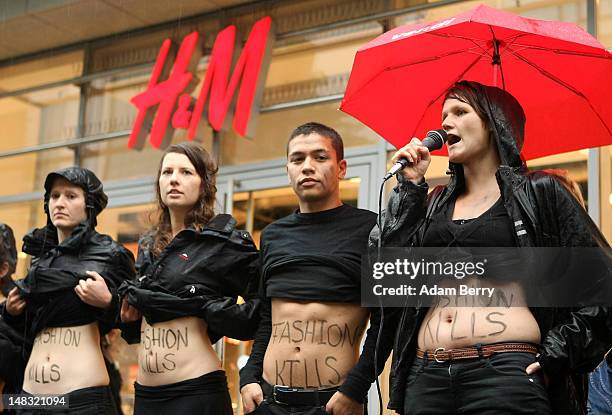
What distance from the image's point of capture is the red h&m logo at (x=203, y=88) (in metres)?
9.26

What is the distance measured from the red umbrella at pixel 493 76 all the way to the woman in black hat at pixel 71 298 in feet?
5.89

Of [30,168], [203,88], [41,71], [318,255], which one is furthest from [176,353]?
[41,71]

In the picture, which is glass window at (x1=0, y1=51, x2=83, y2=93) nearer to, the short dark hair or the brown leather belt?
the short dark hair

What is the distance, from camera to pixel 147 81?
10453 millimetres

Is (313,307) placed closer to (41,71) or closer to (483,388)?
(483,388)

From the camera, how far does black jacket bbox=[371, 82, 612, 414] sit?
3463 millimetres

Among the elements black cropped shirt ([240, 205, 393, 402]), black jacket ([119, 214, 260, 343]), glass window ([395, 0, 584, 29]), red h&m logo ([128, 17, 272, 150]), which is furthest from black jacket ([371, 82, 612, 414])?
red h&m logo ([128, 17, 272, 150])

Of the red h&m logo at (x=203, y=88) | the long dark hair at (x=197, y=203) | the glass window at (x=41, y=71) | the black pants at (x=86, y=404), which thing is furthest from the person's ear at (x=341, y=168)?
the glass window at (x=41, y=71)

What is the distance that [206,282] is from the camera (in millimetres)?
4922

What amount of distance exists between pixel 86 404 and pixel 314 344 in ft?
5.40

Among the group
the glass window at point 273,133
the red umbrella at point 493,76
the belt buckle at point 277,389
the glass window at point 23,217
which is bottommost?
the belt buckle at point 277,389

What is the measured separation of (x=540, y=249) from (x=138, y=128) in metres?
6.94

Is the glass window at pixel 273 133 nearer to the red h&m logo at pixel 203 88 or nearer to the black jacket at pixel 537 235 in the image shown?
the red h&m logo at pixel 203 88

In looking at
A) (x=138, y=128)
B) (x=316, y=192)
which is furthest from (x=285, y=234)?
(x=138, y=128)
